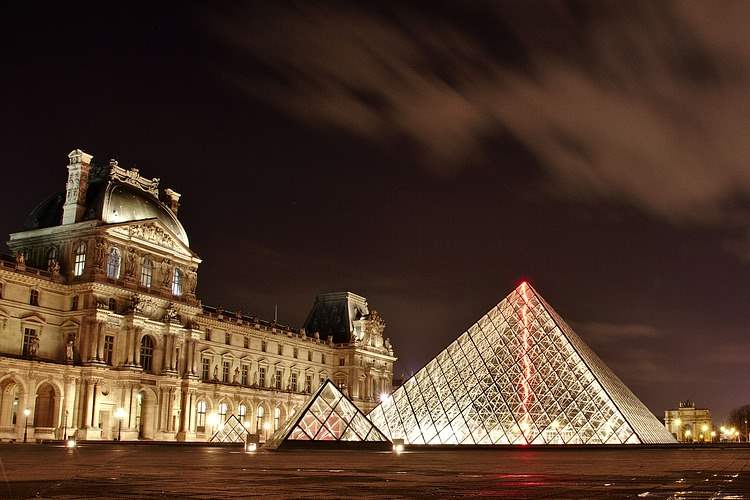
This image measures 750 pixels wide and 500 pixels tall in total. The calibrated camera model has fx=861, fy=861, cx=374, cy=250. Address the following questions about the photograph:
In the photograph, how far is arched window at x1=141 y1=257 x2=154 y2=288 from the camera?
6088 cm

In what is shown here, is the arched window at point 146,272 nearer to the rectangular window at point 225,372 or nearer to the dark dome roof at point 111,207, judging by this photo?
the dark dome roof at point 111,207

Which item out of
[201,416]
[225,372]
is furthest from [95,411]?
[225,372]

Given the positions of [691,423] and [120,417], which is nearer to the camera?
[120,417]

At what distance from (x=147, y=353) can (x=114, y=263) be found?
7.17 metres

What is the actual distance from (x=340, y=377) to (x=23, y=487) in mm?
81375

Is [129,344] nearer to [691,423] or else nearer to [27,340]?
[27,340]

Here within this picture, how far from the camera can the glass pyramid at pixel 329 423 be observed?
118 ft

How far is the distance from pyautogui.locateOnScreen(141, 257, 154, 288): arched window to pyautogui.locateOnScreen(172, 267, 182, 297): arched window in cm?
250

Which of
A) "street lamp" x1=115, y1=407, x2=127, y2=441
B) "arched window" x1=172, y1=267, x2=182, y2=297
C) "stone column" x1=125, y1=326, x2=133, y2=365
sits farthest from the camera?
"arched window" x1=172, y1=267, x2=182, y2=297

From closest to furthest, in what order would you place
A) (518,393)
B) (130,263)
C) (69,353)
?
(518,393) → (69,353) → (130,263)

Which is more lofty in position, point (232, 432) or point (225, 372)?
point (225, 372)

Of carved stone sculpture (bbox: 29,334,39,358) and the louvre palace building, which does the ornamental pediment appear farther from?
carved stone sculpture (bbox: 29,334,39,358)

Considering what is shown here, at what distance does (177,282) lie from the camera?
64375 mm

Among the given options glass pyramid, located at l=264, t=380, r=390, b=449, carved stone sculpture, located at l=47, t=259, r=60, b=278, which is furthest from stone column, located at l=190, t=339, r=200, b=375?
glass pyramid, located at l=264, t=380, r=390, b=449
